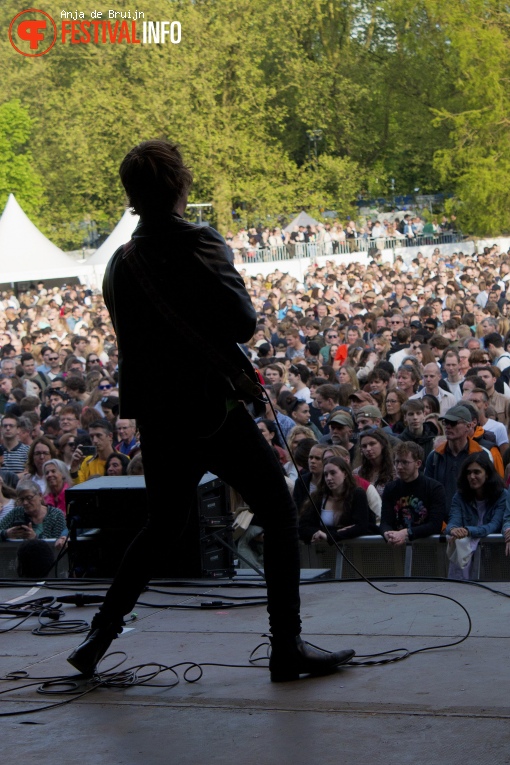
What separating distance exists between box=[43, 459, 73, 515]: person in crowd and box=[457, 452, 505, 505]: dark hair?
3.34 meters

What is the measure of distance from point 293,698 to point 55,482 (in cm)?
591

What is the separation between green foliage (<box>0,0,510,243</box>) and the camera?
41062 mm

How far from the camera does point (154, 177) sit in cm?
367

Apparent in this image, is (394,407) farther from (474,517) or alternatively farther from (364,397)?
(474,517)

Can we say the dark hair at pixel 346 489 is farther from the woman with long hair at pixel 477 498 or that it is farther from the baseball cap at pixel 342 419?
the baseball cap at pixel 342 419

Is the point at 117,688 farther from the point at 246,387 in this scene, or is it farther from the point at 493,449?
the point at 493,449

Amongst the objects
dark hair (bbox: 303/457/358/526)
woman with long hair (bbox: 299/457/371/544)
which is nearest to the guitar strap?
woman with long hair (bbox: 299/457/371/544)

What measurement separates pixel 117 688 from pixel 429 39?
46415mm

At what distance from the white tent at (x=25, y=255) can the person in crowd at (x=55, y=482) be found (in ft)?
78.6

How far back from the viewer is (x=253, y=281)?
30.8 m

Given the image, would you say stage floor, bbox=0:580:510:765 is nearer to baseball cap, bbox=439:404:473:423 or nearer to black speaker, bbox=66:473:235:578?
black speaker, bbox=66:473:235:578

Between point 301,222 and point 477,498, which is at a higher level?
point 301,222

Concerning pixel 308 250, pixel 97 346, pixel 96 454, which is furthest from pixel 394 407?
pixel 308 250

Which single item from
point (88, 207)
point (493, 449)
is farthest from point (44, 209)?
point (493, 449)
